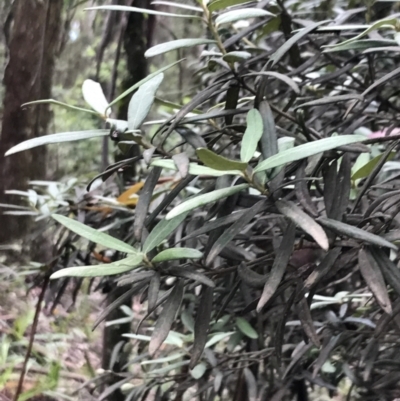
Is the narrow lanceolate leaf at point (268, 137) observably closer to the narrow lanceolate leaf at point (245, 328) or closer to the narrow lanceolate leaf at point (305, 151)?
the narrow lanceolate leaf at point (305, 151)

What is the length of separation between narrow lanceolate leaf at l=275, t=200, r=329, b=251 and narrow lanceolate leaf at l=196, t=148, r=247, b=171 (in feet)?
0.14

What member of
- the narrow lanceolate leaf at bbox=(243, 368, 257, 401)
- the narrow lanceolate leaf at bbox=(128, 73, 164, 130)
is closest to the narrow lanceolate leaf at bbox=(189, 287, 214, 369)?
the narrow lanceolate leaf at bbox=(128, 73, 164, 130)

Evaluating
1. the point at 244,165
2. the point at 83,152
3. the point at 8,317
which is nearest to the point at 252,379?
the point at 244,165

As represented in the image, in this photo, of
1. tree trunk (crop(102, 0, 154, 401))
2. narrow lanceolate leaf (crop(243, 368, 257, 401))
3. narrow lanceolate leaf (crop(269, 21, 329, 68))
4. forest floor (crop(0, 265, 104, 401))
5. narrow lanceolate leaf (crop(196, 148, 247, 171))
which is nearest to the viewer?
narrow lanceolate leaf (crop(196, 148, 247, 171))

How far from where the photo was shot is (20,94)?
5.24 ft

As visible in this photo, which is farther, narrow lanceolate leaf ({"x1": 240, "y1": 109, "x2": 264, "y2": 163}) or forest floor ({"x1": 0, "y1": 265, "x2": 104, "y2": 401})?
forest floor ({"x1": 0, "y1": 265, "x2": 104, "y2": 401})

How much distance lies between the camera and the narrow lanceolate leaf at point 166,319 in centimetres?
31

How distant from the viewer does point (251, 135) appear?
1.00ft

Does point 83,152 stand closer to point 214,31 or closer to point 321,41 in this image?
point 321,41

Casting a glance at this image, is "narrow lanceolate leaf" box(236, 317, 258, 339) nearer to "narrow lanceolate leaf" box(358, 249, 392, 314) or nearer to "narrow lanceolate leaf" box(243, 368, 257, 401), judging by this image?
"narrow lanceolate leaf" box(243, 368, 257, 401)

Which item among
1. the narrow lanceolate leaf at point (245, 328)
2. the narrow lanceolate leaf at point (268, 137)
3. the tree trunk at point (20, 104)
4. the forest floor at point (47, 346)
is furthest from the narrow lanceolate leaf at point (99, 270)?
the tree trunk at point (20, 104)

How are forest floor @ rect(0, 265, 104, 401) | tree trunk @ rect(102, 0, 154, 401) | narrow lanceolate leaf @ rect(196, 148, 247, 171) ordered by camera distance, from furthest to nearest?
forest floor @ rect(0, 265, 104, 401) → tree trunk @ rect(102, 0, 154, 401) → narrow lanceolate leaf @ rect(196, 148, 247, 171)

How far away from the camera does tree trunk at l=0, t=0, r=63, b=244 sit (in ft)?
5.01

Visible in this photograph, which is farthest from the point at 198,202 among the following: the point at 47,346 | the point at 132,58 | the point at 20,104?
the point at 20,104
